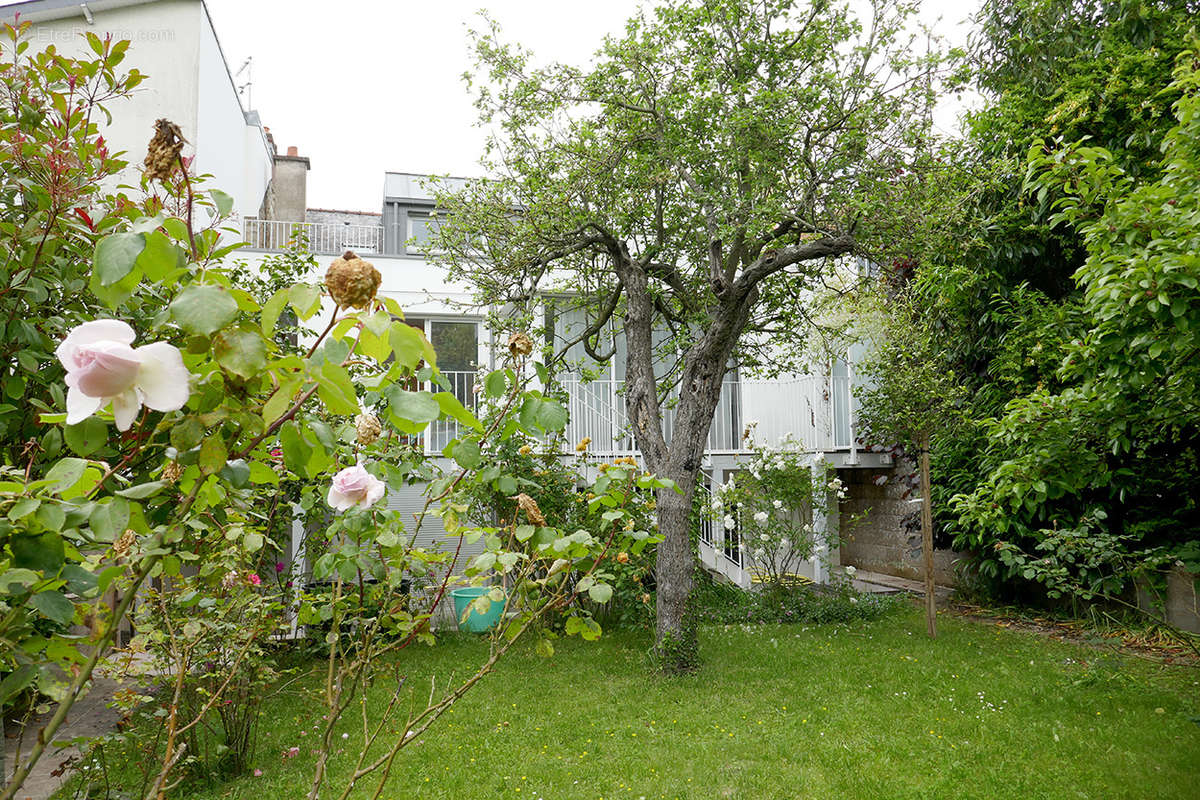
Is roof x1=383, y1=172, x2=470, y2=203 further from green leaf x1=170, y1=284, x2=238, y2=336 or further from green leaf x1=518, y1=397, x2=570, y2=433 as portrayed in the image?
green leaf x1=170, y1=284, x2=238, y2=336

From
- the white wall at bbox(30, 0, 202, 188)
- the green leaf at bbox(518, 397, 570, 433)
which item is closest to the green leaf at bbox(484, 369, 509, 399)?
the green leaf at bbox(518, 397, 570, 433)

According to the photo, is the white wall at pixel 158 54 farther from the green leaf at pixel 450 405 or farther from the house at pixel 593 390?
the green leaf at pixel 450 405

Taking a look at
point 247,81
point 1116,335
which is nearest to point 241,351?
point 1116,335

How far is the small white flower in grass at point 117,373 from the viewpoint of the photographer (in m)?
0.68

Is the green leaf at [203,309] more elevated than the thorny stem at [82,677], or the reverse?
the green leaf at [203,309]

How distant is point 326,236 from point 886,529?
35.2ft

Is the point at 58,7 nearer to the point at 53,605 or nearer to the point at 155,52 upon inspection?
the point at 155,52

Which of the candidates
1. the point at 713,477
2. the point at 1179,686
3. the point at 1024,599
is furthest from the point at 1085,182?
the point at 713,477

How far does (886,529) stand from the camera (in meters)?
11.7

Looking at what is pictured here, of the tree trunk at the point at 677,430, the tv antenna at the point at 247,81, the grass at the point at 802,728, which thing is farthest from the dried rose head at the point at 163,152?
the tv antenna at the point at 247,81

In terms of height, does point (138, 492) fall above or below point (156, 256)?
below

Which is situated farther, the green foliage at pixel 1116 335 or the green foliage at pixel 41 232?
the green foliage at pixel 1116 335

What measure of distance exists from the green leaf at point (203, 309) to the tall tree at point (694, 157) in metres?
5.27

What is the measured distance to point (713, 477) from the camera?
35.6ft
